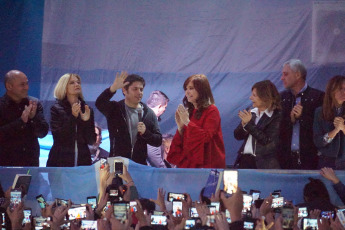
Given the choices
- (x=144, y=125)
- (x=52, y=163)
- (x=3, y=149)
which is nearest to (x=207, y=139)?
(x=144, y=125)

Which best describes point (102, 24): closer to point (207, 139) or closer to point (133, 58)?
point (133, 58)

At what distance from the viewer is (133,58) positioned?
8250 mm

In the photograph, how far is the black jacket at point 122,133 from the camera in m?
6.64

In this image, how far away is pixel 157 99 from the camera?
8195mm

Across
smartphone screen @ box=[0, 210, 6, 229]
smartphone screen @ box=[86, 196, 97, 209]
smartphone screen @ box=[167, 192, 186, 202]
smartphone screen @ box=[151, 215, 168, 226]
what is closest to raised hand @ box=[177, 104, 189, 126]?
smartphone screen @ box=[167, 192, 186, 202]

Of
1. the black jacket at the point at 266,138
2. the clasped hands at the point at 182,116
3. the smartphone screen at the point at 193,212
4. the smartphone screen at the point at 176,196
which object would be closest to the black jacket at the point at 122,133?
the clasped hands at the point at 182,116

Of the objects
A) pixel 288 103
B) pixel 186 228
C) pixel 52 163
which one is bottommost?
pixel 186 228

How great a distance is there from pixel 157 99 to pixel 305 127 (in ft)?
7.39

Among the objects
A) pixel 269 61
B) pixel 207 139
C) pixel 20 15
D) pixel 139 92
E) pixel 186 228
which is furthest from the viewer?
pixel 20 15

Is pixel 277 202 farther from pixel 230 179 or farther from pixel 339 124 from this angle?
pixel 339 124

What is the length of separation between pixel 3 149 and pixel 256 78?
3.18 metres

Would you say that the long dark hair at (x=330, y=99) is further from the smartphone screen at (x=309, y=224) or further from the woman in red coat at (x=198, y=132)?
the smartphone screen at (x=309, y=224)

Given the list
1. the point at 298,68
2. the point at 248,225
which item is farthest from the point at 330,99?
the point at 248,225

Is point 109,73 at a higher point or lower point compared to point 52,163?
higher
